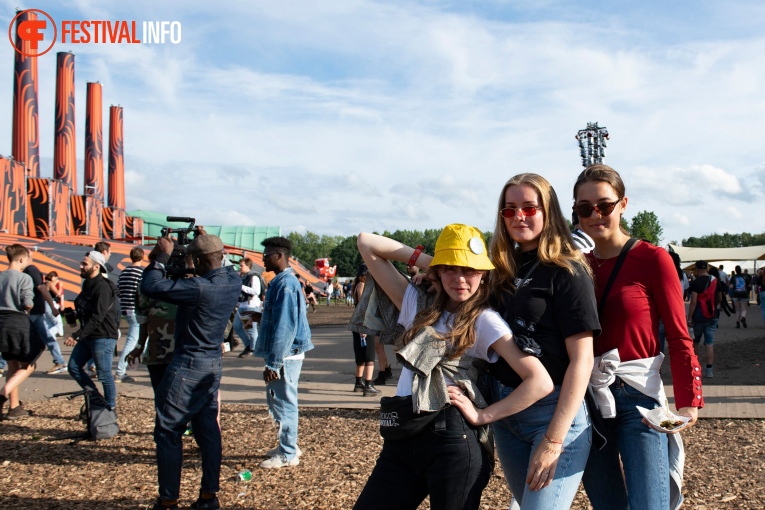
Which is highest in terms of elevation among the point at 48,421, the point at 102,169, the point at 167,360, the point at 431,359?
the point at 102,169

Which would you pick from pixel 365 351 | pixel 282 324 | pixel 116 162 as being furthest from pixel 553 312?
pixel 116 162

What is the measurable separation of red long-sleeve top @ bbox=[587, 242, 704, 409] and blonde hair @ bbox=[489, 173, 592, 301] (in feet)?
0.70

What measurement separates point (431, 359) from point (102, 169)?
52208 millimetres

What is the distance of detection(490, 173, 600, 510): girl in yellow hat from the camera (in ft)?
7.92

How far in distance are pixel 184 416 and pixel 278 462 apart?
1.36 meters

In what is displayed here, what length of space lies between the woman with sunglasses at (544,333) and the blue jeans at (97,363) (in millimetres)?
5386

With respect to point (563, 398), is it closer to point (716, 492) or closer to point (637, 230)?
point (716, 492)

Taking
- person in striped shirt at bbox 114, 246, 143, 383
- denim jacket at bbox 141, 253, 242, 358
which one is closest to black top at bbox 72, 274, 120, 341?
person in striped shirt at bbox 114, 246, 143, 383

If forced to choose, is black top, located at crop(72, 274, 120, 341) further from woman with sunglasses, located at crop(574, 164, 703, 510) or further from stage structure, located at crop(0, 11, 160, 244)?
stage structure, located at crop(0, 11, 160, 244)

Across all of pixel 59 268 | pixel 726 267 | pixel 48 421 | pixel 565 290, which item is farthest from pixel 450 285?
pixel 726 267

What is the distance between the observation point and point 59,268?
77.9 feet

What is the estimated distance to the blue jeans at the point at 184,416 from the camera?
4598 mm

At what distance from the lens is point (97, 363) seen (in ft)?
23.5

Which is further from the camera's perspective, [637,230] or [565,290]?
[637,230]
